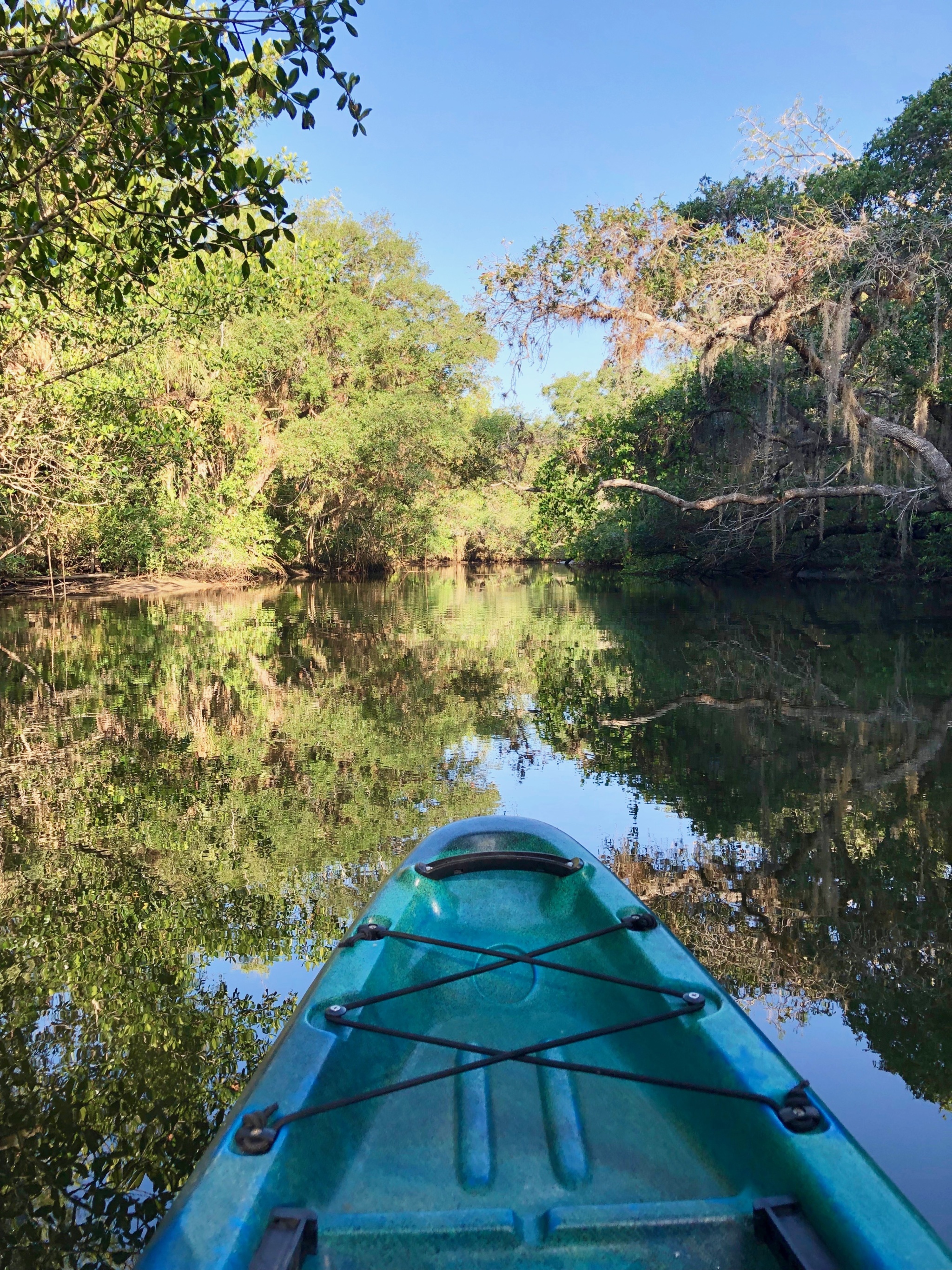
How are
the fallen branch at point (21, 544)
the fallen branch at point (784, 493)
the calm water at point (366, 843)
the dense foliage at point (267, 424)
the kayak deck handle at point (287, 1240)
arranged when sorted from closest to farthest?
the kayak deck handle at point (287, 1240) < the calm water at point (366, 843) < the dense foliage at point (267, 424) < the fallen branch at point (784, 493) < the fallen branch at point (21, 544)

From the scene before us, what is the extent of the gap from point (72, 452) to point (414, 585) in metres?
17.2

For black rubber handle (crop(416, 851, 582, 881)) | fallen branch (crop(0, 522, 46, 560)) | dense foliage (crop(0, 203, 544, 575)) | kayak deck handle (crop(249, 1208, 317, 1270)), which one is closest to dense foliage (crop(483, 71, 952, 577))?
dense foliage (crop(0, 203, 544, 575))

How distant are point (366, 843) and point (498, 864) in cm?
139

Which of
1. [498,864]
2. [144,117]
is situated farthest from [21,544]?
[498,864]

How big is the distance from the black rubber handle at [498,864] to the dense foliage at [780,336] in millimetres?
10453

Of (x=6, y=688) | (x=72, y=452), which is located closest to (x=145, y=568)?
(x=72, y=452)

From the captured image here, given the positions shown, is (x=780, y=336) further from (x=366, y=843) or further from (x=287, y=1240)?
(x=287, y=1240)

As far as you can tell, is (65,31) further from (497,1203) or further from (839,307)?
(839,307)

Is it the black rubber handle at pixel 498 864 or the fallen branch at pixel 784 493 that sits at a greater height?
the fallen branch at pixel 784 493

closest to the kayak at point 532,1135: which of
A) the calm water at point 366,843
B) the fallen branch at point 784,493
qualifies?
the calm water at point 366,843

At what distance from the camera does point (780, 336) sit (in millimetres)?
12258

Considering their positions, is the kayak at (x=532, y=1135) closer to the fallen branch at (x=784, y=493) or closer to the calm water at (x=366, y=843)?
the calm water at (x=366, y=843)

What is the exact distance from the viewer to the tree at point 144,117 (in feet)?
10.8

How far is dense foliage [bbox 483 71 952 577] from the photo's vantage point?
11.9 m
